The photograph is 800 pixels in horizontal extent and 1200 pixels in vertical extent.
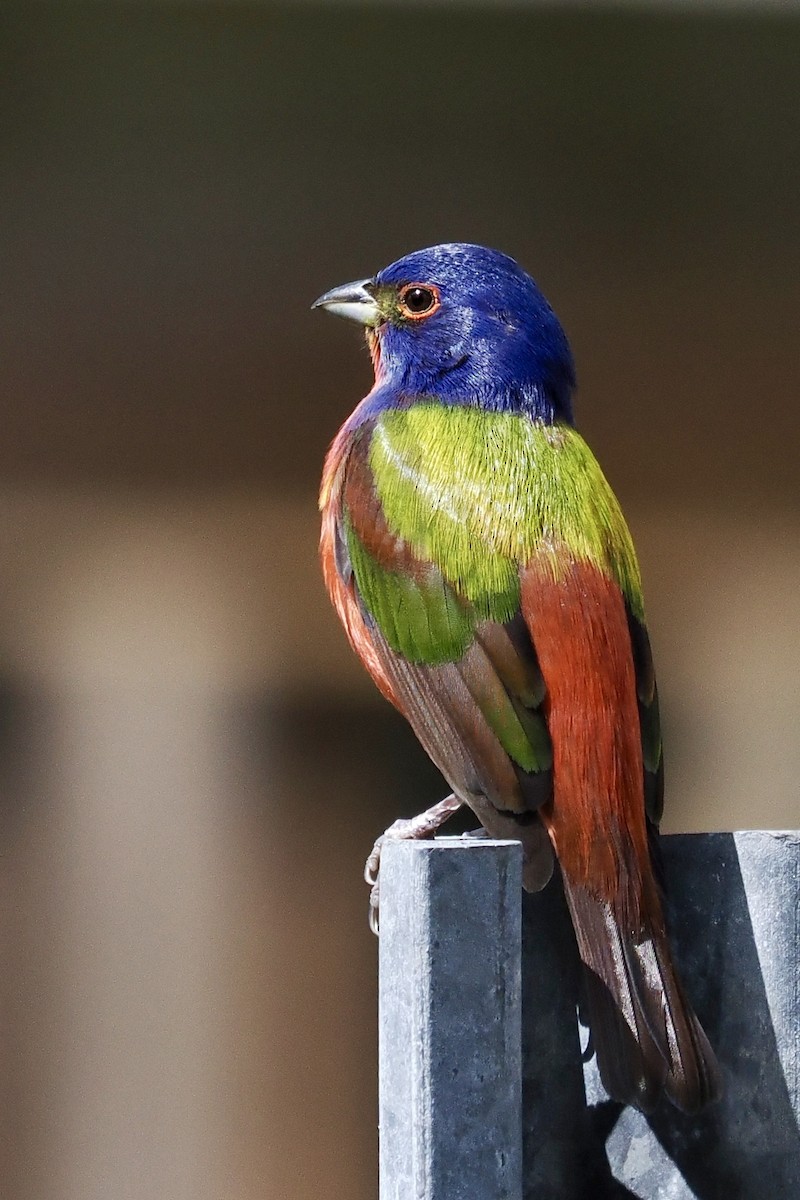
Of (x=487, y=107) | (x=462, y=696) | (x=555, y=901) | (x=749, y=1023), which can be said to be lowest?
(x=749, y=1023)

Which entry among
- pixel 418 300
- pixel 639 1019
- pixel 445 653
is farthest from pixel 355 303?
pixel 639 1019

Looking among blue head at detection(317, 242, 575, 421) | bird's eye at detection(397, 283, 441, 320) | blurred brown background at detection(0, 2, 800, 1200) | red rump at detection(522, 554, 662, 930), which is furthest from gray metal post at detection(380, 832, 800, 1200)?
blurred brown background at detection(0, 2, 800, 1200)

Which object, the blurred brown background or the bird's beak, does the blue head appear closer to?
the bird's beak

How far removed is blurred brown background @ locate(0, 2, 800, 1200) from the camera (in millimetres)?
4805

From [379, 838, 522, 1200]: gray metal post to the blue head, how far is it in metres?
1.47

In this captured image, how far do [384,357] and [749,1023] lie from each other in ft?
5.70

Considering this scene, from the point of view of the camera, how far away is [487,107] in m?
4.75

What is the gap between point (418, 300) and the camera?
Result: 123 inches

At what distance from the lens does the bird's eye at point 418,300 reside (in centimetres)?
310

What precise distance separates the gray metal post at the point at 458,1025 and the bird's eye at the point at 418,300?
5.66ft

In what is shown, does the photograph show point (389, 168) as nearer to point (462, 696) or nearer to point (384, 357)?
point (384, 357)

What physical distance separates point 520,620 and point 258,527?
2.66 meters

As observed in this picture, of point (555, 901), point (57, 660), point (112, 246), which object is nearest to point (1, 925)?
point (57, 660)

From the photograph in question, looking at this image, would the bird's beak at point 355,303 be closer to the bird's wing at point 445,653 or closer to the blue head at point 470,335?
the blue head at point 470,335
